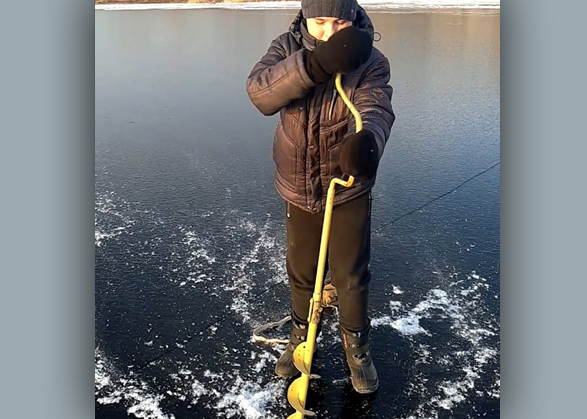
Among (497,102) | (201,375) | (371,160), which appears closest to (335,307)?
(201,375)

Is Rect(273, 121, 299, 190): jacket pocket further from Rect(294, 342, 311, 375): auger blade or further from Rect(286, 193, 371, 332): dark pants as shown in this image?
Rect(294, 342, 311, 375): auger blade

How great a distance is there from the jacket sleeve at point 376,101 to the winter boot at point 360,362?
2.33ft

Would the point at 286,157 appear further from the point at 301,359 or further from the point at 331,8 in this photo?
the point at 301,359

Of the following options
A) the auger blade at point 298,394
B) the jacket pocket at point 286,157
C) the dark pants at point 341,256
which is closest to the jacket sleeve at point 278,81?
the jacket pocket at point 286,157

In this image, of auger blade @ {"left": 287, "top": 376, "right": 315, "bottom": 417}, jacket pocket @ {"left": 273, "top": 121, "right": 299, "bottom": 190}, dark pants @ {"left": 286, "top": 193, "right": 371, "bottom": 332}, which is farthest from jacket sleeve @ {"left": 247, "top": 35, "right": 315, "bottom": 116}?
auger blade @ {"left": 287, "top": 376, "right": 315, "bottom": 417}

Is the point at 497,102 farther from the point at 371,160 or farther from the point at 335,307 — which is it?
the point at 371,160

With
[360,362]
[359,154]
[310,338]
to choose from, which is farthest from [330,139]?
[360,362]

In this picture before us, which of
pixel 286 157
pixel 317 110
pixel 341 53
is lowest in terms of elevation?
pixel 286 157

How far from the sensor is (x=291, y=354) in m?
2.19

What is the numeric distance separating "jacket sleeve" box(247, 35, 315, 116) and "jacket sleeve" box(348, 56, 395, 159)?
192mm

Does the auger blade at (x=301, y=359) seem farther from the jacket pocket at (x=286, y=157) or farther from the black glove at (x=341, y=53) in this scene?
the black glove at (x=341, y=53)

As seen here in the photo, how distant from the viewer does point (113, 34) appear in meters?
6.61

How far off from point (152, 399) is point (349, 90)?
1228mm

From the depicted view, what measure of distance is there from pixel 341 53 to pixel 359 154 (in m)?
0.28
